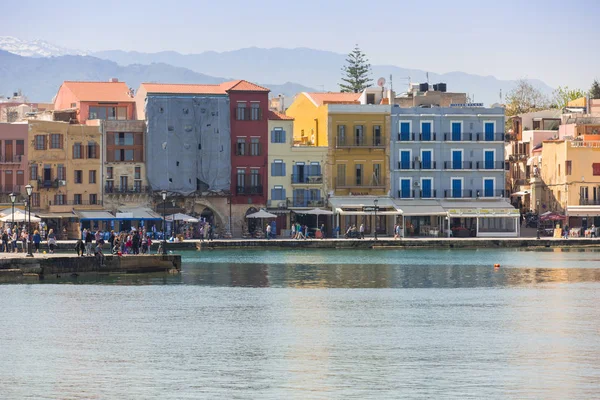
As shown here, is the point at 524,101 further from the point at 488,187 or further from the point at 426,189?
the point at 426,189

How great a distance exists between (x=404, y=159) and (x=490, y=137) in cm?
645

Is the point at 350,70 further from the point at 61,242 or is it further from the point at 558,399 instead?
the point at 558,399

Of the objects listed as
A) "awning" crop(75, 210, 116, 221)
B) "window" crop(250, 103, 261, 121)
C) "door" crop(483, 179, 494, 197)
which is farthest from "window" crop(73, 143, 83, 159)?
"door" crop(483, 179, 494, 197)

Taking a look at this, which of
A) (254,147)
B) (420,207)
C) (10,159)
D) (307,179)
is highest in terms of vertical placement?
(254,147)

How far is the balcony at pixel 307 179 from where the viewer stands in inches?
3883

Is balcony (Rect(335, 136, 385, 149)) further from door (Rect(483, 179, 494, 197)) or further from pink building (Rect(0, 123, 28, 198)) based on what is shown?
pink building (Rect(0, 123, 28, 198))

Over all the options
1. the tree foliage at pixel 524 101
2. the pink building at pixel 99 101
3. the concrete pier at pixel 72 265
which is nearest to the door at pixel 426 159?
the pink building at pixel 99 101

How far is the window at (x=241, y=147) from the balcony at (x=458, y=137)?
14494mm

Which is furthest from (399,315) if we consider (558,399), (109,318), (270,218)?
(270,218)

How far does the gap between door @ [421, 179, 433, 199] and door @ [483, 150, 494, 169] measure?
429cm

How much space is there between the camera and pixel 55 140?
93.8 metres

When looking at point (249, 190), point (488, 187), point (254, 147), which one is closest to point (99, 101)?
point (254, 147)

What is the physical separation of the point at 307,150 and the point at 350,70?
139 feet

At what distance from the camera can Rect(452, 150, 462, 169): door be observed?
3947 inches
